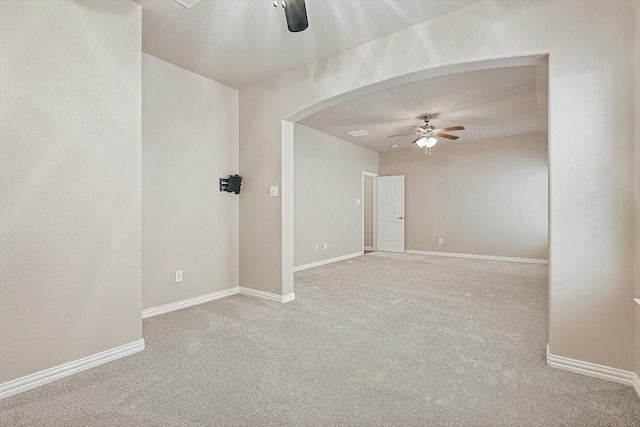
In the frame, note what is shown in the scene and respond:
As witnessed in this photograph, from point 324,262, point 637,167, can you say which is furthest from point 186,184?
point 637,167

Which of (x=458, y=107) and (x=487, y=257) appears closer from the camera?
(x=458, y=107)

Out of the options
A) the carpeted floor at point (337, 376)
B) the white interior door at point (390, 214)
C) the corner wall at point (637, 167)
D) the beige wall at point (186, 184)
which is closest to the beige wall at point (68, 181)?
the carpeted floor at point (337, 376)

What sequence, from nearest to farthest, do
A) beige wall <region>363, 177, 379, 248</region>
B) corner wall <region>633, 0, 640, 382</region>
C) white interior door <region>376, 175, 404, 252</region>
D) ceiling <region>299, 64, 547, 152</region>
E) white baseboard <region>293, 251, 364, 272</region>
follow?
corner wall <region>633, 0, 640, 382</region> → ceiling <region>299, 64, 547, 152</region> → white baseboard <region>293, 251, 364, 272</region> → white interior door <region>376, 175, 404, 252</region> → beige wall <region>363, 177, 379, 248</region>

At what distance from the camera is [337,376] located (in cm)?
203

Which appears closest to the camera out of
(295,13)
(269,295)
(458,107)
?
(295,13)

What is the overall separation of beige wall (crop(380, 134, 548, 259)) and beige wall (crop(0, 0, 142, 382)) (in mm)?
6762

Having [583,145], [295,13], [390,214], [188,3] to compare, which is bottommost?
[390,214]

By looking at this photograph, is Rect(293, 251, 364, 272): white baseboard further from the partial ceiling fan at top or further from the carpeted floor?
the partial ceiling fan at top

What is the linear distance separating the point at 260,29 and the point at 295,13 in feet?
3.97

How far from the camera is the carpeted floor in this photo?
1636 mm

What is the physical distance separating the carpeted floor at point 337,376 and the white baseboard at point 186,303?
0.11m

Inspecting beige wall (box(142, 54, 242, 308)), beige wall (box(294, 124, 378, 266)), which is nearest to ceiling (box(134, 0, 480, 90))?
beige wall (box(142, 54, 242, 308))

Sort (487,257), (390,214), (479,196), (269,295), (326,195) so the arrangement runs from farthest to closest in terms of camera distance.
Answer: (390,214) → (479,196) → (487,257) → (326,195) → (269,295)

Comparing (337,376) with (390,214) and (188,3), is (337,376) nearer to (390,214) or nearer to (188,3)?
(188,3)
